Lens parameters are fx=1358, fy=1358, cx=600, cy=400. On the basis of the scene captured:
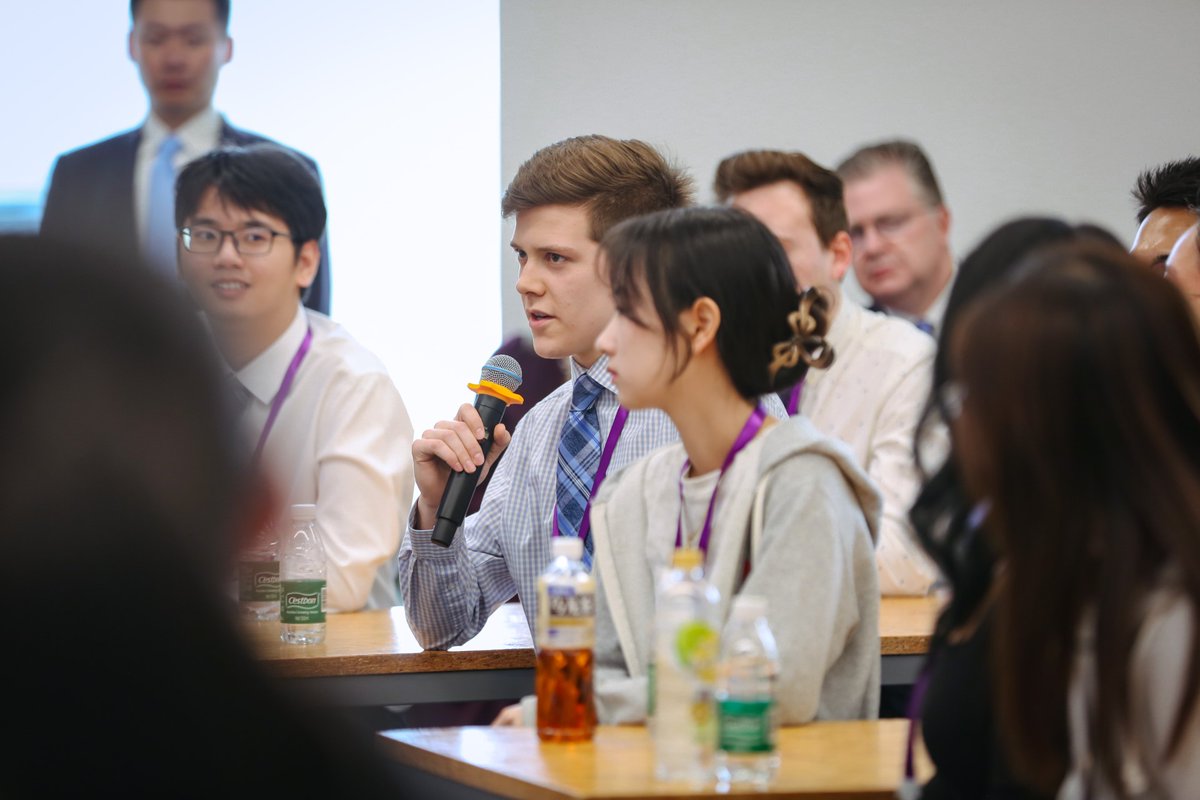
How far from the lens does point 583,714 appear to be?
1.64 m

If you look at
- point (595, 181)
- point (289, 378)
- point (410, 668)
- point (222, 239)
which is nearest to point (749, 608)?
point (410, 668)

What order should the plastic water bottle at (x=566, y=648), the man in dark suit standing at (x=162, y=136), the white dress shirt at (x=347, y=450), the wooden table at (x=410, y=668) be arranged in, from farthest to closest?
the man in dark suit standing at (x=162, y=136) < the white dress shirt at (x=347, y=450) < the wooden table at (x=410, y=668) < the plastic water bottle at (x=566, y=648)

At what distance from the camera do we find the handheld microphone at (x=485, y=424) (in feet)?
7.40

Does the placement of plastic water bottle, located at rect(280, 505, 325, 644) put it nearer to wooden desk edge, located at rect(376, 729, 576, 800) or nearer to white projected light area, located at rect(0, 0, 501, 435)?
wooden desk edge, located at rect(376, 729, 576, 800)

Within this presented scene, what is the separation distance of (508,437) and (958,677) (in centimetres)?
117

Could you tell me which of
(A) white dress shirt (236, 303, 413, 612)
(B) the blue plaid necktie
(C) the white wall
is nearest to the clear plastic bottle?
(A) white dress shirt (236, 303, 413, 612)

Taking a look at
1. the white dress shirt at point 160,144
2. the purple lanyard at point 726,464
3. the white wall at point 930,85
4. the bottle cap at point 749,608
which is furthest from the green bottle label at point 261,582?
the white wall at point 930,85

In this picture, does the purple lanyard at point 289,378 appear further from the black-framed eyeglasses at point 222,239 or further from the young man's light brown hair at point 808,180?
the young man's light brown hair at point 808,180

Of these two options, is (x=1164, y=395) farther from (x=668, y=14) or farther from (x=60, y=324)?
(x=668, y=14)

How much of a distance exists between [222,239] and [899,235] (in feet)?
5.74

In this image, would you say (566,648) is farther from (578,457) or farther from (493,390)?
(578,457)

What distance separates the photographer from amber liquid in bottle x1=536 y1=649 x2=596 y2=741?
5.38ft

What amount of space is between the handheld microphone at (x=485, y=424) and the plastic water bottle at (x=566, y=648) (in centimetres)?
63

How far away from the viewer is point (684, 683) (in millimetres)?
1453
